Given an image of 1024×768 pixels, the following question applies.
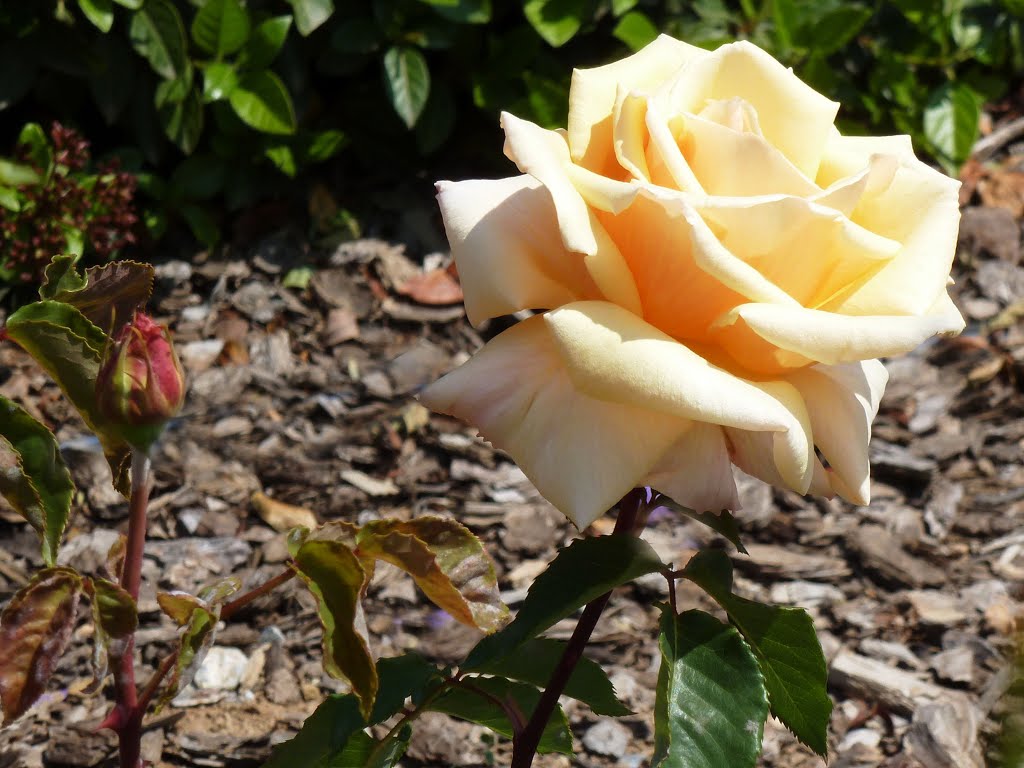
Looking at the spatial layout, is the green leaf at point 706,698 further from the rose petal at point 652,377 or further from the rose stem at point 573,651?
the rose petal at point 652,377

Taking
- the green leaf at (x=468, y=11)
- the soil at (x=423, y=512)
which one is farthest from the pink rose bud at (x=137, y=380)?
the green leaf at (x=468, y=11)

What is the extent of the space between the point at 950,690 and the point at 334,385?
1313 mm

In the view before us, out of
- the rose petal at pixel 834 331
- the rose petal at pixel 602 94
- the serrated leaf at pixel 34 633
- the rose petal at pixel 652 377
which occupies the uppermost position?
the rose petal at pixel 602 94

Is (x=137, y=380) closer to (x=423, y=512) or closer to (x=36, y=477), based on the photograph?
(x=36, y=477)

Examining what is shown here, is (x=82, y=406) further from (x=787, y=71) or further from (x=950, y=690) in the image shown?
(x=950, y=690)

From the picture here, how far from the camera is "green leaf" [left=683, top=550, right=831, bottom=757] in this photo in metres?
0.91

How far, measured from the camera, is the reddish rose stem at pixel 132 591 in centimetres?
90

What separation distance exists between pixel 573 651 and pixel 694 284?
338mm

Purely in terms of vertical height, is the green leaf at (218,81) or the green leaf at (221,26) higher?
the green leaf at (221,26)

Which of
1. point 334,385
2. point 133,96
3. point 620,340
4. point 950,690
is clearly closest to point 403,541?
point 620,340

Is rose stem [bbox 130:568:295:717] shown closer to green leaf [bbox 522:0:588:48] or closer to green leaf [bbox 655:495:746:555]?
green leaf [bbox 655:495:746:555]

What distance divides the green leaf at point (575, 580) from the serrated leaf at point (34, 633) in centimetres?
33

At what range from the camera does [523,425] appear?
0.83 meters

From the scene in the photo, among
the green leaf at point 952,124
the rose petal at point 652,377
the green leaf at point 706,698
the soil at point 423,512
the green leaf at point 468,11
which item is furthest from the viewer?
the green leaf at point 952,124
